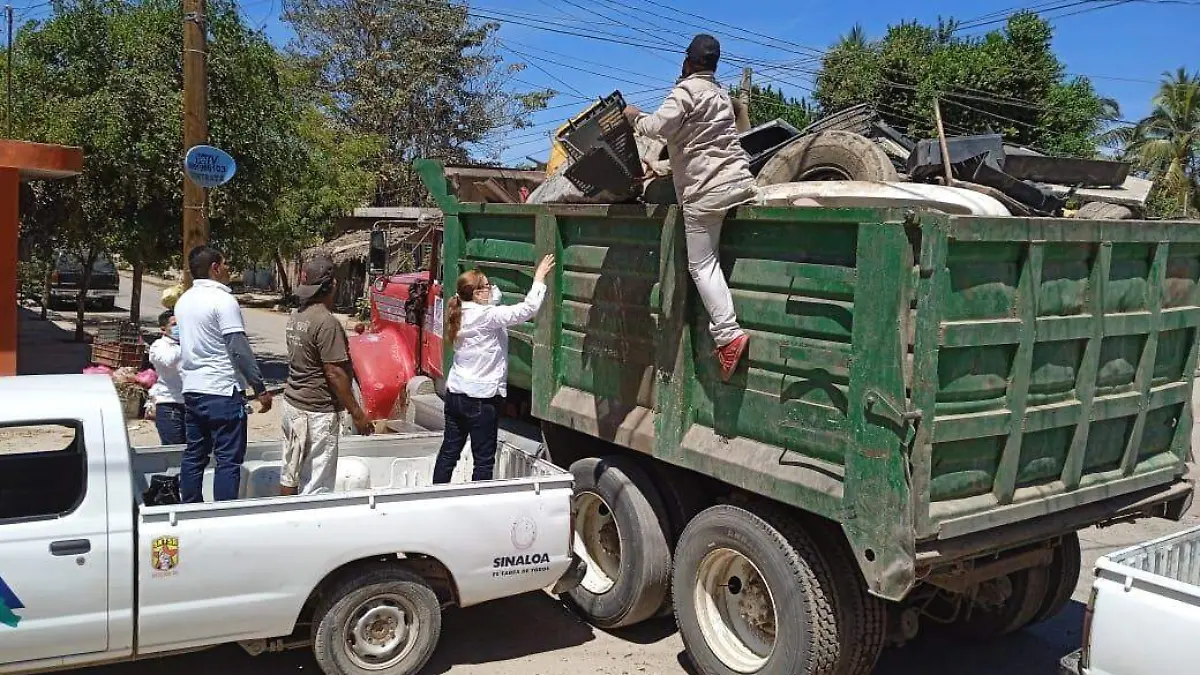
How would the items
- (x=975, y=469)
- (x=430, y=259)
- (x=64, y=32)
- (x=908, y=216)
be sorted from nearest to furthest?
(x=908, y=216), (x=975, y=469), (x=430, y=259), (x=64, y=32)

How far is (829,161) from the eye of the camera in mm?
5281

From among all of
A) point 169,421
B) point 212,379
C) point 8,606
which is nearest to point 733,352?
point 212,379

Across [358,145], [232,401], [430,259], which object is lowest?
[232,401]

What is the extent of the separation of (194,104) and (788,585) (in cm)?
728

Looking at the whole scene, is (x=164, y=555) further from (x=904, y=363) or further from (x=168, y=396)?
(x=904, y=363)

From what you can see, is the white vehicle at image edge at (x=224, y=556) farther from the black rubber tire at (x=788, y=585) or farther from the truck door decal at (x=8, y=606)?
the black rubber tire at (x=788, y=585)

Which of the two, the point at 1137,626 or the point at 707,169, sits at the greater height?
the point at 707,169

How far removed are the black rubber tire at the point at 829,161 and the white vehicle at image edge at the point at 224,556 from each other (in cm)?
203

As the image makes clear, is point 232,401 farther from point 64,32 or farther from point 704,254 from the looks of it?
point 64,32

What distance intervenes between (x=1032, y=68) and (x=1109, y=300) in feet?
76.9

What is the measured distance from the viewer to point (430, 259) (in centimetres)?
842

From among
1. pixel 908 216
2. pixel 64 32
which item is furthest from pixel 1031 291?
pixel 64 32

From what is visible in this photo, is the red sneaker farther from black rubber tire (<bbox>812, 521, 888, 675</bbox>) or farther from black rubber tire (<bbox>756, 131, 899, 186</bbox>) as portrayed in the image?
→ black rubber tire (<bbox>756, 131, 899, 186</bbox>)

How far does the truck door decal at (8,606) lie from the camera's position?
392cm
